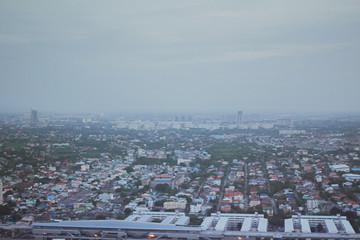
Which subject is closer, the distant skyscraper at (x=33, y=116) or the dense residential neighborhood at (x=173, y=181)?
the dense residential neighborhood at (x=173, y=181)

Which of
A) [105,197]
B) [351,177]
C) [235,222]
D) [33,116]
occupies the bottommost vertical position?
[105,197]

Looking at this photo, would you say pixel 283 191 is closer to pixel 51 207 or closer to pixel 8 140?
pixel 51 207

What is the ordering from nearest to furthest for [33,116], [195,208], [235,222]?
1. [235,222]
2. [195,208]
3. [33,116]

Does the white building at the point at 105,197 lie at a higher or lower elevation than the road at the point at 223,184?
lower

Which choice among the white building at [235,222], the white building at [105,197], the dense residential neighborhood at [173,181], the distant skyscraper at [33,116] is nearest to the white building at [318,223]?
the dense residential neighborhood at [173,181]

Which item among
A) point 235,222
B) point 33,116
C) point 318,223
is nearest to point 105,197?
point 235,222

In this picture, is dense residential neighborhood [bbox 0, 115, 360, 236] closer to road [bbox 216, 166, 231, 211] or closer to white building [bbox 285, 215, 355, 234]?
road [bbox 216, 166, 231, 211]

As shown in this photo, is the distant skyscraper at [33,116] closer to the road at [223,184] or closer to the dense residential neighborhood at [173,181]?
the dense residential neighborhood at [173,181]

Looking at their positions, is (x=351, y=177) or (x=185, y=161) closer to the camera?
(x=351, y=177)

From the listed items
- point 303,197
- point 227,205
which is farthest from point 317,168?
point 227,205

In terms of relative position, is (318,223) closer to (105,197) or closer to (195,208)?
(195,208)

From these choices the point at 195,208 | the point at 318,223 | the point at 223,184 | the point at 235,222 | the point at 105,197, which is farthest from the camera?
the point at 223,184
